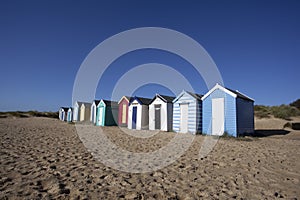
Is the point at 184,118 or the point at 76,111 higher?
the point at 76,111

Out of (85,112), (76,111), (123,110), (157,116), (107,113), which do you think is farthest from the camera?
(76,111)

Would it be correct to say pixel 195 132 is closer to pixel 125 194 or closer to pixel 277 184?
pixel 277 184

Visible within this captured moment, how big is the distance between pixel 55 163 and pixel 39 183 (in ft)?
4.25

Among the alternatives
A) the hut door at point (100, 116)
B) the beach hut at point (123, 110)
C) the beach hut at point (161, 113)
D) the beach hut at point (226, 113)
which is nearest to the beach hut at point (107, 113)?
the hut door at point (100, 116)

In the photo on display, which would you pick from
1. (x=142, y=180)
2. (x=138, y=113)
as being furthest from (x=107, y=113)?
(x=142, y=180)

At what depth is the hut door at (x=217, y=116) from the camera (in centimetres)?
1190

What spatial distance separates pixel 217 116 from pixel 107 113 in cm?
1325

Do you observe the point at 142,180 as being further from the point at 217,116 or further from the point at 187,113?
the point at 187,113

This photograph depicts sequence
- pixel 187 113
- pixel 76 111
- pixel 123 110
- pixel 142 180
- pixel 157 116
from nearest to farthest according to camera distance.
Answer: pixel 142 180 → pixel 187 113 → pixel 157 116 → pixel 123 110 → pixel 76 111

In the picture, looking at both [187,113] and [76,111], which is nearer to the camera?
[187,113]

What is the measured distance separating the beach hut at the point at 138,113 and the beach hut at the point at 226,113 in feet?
20.3

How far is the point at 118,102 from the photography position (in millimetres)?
20594

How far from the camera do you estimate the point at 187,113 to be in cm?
1365

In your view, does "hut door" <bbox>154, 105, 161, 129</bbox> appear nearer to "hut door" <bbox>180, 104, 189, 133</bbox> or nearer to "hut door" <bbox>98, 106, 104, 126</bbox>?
"hut door" <bbox>180, 104, 189, 133</bbox>
